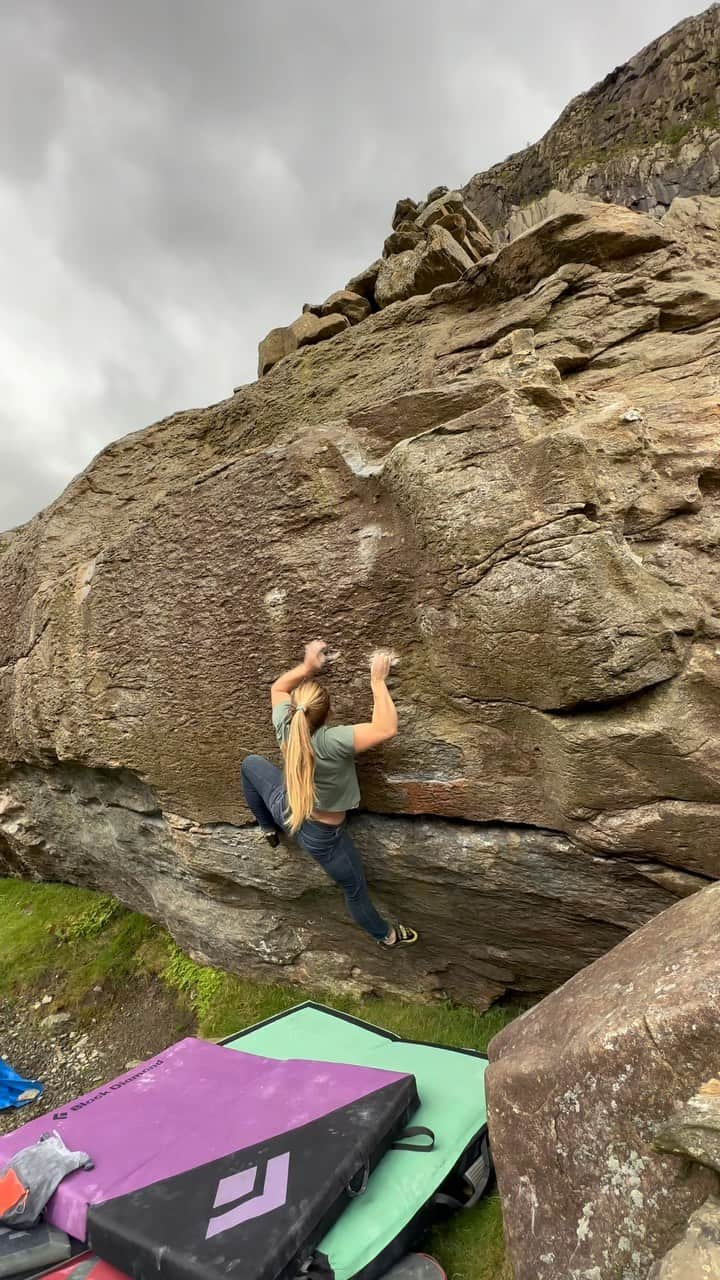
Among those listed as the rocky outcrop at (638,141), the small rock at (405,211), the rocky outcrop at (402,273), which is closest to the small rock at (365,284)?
the rocky outcrop at (402,273)

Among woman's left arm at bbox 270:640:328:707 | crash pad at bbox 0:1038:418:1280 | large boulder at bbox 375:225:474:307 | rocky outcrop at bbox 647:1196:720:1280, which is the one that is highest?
large boulder at bbox 375:225:474:307

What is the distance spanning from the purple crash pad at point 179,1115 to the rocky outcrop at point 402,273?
9361 millimetres

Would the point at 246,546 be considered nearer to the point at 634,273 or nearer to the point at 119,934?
the point at 634,273

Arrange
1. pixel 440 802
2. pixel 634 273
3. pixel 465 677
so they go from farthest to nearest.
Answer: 1. pixel 634 273
2. pixel 440 802
3. pixel 465 677

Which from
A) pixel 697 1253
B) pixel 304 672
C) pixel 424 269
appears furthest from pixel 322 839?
pixel 424 269

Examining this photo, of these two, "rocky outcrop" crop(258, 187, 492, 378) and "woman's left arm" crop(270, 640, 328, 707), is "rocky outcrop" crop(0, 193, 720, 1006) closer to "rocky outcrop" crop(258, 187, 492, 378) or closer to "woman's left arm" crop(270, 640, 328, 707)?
"woman's left arm" crop(270, 640, 328, 707)

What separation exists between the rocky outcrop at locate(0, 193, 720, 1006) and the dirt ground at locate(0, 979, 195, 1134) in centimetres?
100

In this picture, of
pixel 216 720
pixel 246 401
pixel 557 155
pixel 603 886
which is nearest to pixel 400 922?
pixel 603 886

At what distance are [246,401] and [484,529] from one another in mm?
5350

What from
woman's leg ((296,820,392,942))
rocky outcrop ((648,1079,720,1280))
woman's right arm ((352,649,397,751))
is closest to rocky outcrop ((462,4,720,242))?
woman's right arm ((352,649,397,751))

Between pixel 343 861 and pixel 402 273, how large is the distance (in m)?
9.27

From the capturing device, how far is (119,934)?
10492 mm

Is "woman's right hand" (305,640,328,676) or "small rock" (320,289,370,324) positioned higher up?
"small rock" (320,289,370,324)

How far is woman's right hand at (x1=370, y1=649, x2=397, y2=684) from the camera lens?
5977 millimetres
